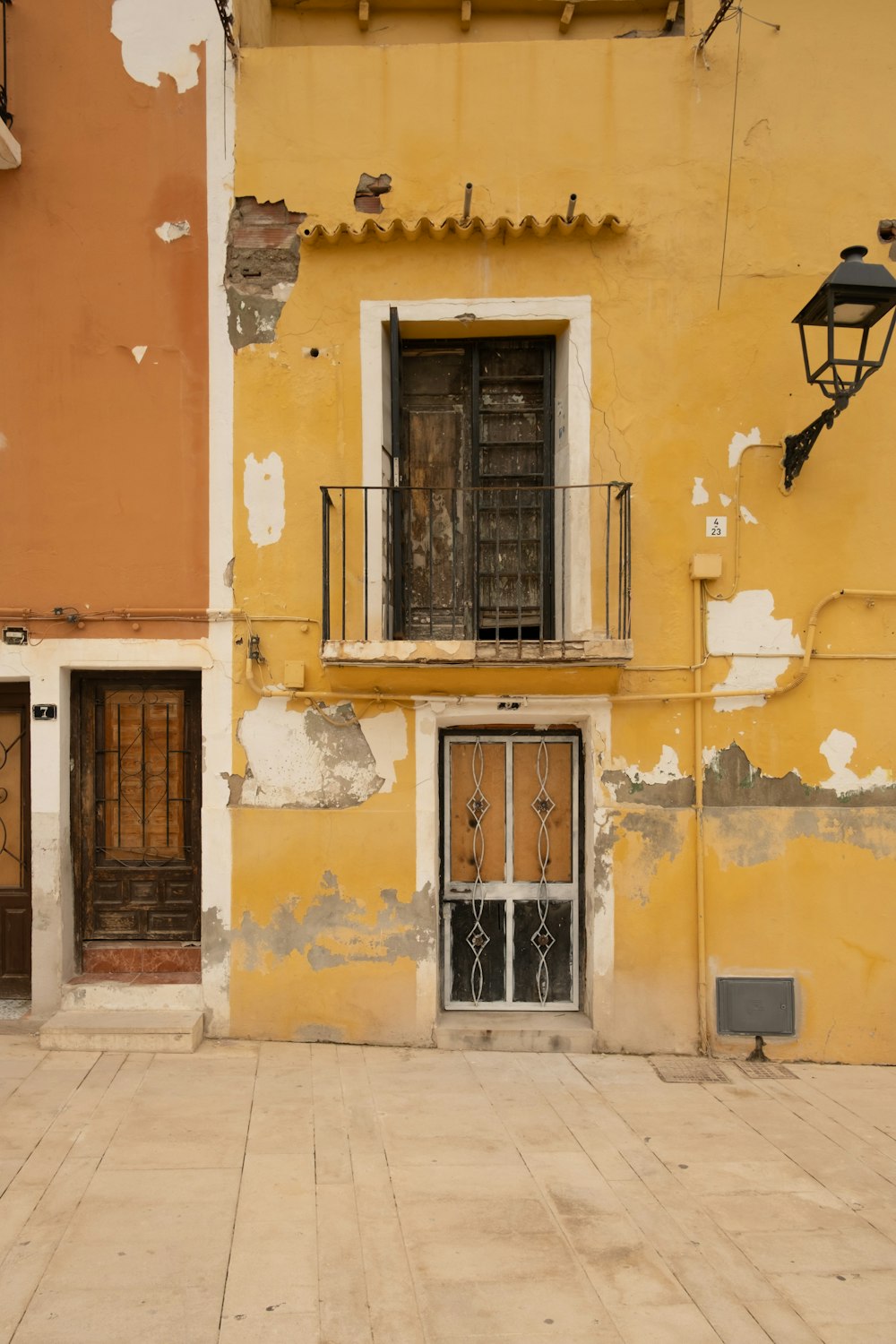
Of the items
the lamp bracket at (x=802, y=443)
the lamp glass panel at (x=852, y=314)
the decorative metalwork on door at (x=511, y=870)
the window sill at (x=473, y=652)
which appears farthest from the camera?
the decorative metalwork on door at (x=511, y=870)

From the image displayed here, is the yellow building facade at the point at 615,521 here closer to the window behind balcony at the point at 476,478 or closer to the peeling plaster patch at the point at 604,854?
the peeling plaster patch at the point at 604,854

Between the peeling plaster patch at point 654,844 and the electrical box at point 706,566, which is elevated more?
the electrical box at point 706,566

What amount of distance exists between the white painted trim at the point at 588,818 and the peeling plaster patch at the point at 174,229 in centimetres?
358

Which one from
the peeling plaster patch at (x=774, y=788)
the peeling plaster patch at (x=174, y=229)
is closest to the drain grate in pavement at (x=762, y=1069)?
the peeling plaster patch at (x=774, y=788)

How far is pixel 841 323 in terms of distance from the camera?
5781mm

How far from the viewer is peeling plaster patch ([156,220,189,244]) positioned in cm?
675

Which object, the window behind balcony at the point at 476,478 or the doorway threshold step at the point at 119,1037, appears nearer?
the doorway threshold step at the point at 119,1037

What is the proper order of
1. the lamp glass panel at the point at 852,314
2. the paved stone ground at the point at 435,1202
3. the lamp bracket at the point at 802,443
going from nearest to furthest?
the paved stone ground at the point at 435,1202 < the lamp glass panel at the point at 852,314 < the lamp bracket at the point at 802,443

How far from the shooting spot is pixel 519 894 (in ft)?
22.8

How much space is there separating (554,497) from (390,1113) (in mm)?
4133

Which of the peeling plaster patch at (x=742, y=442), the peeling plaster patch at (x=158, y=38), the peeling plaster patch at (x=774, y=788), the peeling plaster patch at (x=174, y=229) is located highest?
the peeling plaster patch at (x=158, y=38)

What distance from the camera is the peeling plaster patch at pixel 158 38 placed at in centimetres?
673

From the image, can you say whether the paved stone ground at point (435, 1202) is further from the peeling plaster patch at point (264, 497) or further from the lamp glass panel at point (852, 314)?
the lamp glass panel at point (852, 314)

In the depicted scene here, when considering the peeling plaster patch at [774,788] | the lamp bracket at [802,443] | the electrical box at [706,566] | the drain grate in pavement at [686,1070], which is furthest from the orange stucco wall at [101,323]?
the drain grate in pavement at [686,1070]
